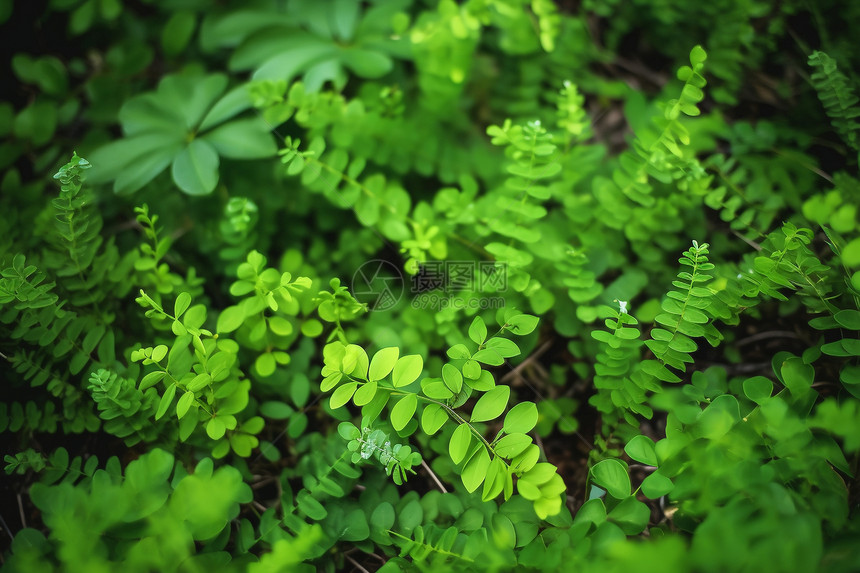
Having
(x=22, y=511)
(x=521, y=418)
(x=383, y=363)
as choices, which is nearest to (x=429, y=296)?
(x=383, y=363)

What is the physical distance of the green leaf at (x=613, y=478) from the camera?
4.30ft

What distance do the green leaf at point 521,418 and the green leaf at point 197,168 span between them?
1.26 meters

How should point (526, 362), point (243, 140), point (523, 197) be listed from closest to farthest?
point (523, 197), point (526, 362), point (243, 140)

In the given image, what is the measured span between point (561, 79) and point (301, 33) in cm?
114

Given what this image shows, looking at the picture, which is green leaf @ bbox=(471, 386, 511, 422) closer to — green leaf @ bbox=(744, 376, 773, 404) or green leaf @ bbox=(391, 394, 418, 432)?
green leaf @ bbox=(391, 394, 418, 432)

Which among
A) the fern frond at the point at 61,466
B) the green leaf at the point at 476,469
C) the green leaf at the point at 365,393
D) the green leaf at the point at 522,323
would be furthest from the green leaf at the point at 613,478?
the fern frond at the point at 61,466

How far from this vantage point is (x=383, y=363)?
136cm

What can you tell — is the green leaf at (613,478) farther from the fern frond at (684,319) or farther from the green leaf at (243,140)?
the green leaf at (243,140)

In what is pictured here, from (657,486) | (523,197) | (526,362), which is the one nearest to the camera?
(657,486)

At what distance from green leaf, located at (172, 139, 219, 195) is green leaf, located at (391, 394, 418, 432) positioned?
41.1 inches

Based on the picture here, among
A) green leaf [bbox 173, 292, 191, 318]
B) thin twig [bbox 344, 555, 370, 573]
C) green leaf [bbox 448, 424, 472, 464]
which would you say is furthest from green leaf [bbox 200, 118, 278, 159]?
thin twig [bbox 344, 555, 370, 573]

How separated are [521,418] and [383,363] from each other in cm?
38

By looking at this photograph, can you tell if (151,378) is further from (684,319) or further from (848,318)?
(848,318)

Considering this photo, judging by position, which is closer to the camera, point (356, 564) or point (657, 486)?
point (657, 486)
